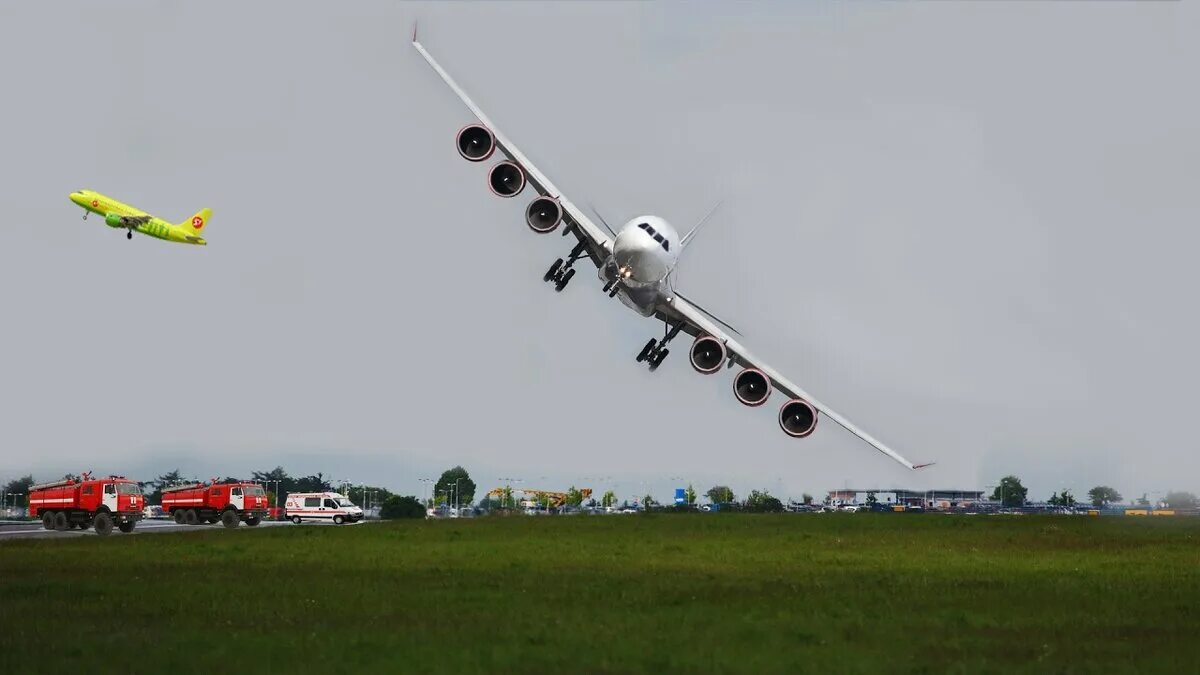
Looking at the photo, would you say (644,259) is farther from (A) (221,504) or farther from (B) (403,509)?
(B) (403,509)

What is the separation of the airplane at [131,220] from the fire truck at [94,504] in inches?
1369

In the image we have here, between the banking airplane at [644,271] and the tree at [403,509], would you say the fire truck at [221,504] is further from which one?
the banking airplane at [644,271]

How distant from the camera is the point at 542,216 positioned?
55.4 metres

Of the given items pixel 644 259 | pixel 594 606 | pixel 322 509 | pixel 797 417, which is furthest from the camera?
pixel 322 509

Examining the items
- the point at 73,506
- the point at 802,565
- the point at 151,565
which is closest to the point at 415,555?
the point at 151,565

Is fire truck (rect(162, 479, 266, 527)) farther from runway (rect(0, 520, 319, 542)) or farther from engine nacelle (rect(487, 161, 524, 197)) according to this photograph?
engine nacelle (rect(487, 161, 524, 197))

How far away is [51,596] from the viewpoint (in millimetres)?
37625

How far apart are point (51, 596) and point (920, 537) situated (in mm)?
43389

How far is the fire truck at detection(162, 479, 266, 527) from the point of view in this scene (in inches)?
3740

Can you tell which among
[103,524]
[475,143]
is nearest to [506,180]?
[475,143]

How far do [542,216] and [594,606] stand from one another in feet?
74.7

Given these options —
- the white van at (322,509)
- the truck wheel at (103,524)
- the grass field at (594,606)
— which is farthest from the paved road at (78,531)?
the grass field at (594,606)

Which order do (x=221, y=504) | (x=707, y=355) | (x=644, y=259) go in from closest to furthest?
(x=644, y=259)
(x=707, y=355)
(x=221, y=504)

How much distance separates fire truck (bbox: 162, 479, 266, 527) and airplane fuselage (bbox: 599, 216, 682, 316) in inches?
1848
